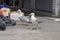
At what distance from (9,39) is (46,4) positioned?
17.4 metres

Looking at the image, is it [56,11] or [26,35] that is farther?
[56,11]

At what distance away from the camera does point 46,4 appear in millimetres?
26984

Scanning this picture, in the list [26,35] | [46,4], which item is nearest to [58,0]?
[46,4]

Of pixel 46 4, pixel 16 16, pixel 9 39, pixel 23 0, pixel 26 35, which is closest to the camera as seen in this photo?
pixel 9 39

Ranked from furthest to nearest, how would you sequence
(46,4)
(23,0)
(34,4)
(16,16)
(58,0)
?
(23,0), (34,4), (46,4), (58,0), (16,16)

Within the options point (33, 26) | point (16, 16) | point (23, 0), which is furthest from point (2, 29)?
point (23, 0)

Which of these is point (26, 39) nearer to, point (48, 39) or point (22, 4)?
point (48, 39)

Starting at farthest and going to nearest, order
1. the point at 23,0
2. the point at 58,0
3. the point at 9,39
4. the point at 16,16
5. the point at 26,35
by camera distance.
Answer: the point at 23,0 → the point at 58,0 → the point at 16,16 → the point at 26,35 → the point at 9,39

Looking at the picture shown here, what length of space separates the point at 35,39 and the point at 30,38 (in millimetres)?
306

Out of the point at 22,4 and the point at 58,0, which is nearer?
the point at 58,0

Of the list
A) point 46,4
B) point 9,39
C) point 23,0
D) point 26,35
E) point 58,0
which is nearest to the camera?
point 9,39

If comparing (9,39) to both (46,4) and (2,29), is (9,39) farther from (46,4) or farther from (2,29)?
(46,4)

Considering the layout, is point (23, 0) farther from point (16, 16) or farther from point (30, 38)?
point (30, 38)

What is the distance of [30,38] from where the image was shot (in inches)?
408
